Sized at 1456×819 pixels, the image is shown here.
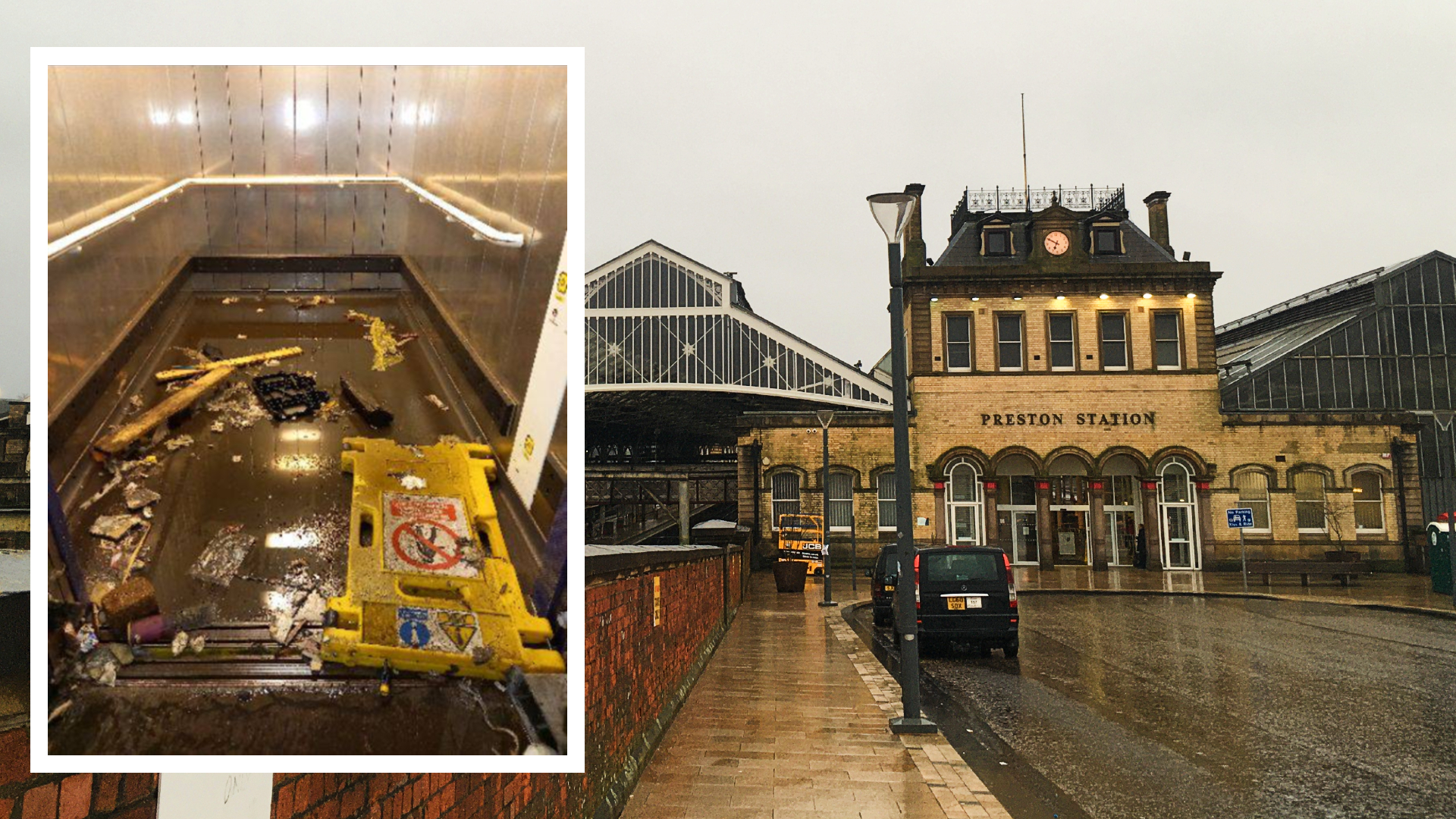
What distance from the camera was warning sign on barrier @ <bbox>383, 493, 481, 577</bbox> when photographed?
261 cm

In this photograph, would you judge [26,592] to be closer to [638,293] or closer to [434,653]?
[434,653]

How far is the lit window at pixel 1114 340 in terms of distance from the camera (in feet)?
118

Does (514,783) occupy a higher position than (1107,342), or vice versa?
(1107,342)

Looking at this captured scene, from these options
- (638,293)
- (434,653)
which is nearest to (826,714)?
(434,653)

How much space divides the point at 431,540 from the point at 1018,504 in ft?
114

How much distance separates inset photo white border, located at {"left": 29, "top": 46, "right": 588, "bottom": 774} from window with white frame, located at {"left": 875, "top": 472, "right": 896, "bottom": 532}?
32.2m

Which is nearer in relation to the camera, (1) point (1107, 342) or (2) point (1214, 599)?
(2) point (1214, 599)

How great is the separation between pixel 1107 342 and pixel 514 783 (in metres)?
35.6

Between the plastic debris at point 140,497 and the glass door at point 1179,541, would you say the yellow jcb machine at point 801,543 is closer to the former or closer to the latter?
the glass door at point 1179,541

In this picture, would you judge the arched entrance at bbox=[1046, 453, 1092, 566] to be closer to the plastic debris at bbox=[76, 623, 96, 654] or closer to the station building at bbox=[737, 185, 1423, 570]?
the station building at bbox=[737, 185, 1423, 570]

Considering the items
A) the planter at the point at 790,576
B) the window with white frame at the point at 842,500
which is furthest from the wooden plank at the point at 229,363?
the window with white frame at the point at 842,500

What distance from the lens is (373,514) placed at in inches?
104

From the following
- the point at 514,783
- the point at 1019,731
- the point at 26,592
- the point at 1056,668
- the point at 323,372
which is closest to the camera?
the point at 26,592

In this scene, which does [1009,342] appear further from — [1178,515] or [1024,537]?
[1178,515]
